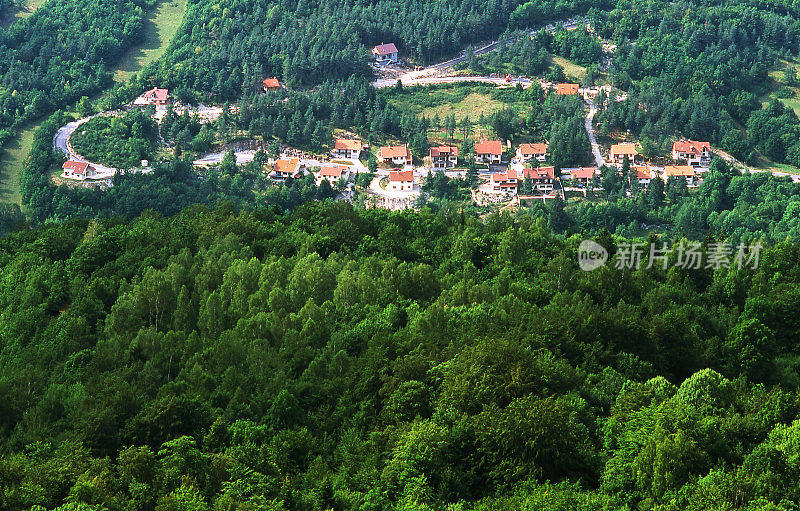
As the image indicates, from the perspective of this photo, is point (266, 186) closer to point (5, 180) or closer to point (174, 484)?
point (5, 180)

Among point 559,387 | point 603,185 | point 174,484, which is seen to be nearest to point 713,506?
point 559,387

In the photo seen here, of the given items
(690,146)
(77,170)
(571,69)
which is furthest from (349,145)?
(690,146)

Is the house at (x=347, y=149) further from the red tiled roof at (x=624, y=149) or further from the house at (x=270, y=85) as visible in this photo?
the red tiled roof at (x=624, y=149)

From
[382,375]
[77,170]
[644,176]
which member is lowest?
[644,176]

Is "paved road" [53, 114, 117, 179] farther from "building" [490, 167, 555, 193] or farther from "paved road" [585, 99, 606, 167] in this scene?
"paved road" [585, 99, 606, 167]

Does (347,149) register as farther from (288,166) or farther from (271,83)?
(271,83)

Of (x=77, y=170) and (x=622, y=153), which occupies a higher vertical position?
(x=77, y=170)

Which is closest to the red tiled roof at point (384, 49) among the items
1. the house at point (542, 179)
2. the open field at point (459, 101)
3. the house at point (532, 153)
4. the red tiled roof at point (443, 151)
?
the open field at point (459, 101)

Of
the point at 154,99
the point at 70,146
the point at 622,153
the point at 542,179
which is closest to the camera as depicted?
the point at 542,179

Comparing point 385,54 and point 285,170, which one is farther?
point 385,54
